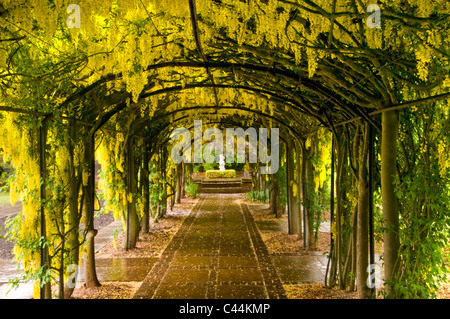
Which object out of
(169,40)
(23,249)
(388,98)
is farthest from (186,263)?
(388,98)

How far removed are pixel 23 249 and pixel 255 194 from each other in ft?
36.2

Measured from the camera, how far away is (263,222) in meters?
9.37

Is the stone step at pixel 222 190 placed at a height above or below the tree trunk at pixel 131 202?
below

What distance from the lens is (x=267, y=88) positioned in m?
4.99

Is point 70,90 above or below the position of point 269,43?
below

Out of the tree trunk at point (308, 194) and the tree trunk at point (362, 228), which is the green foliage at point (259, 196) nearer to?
the tree trunk at point (308, 194)

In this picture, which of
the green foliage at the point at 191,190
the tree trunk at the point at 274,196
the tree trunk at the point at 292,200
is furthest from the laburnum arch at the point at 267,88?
the green foliage at the point at 191,190

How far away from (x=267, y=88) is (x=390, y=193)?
2525mm

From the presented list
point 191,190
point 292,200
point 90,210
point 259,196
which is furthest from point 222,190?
point 90,210

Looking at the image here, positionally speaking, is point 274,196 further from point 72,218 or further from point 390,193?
point 390,193

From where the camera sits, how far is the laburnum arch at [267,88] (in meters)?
2.54

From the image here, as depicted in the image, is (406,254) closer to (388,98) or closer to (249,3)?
(388,98)

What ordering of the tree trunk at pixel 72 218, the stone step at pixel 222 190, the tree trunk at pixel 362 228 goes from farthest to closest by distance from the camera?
the stone step at pixel 222 190 → the tree trunk at pixel 72 218 → the tree trunk at pixel 362 228

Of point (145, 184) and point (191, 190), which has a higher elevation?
point (145, 184)
